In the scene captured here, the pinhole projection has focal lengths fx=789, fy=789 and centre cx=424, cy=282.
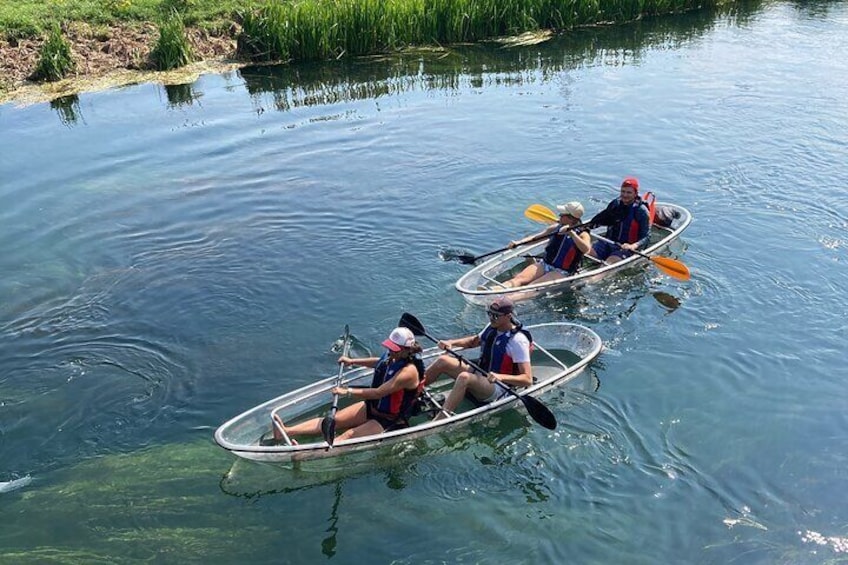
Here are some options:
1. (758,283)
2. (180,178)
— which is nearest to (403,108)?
(180,178)

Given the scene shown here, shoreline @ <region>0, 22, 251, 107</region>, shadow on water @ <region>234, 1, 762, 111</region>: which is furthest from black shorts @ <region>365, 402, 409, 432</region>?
shoreline @ <region>0, 22, 251, 107</region>

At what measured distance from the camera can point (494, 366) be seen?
1034 cm

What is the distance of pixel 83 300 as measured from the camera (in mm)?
Answer: 13250

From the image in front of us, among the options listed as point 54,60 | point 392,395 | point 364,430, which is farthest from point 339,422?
point 54,60

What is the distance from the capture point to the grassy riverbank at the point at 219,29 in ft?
80.0

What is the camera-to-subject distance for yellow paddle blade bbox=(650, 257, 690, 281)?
1285 centimetres

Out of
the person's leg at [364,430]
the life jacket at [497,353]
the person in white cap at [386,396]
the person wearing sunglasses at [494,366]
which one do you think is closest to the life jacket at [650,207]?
the person wearing sunglasses at [494,366]

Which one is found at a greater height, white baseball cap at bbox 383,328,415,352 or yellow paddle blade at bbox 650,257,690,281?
white baseball cap at bbox 383,328,415,352

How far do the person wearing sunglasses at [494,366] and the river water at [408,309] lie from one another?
44cm

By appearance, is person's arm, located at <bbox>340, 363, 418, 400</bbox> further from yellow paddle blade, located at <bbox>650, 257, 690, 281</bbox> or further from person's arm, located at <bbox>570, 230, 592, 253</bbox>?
yellow paddle blade, located at <bbox>650, 257, 690, 281</bbox>

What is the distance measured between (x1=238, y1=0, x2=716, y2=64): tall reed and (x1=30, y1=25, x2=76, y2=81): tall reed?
5.47m

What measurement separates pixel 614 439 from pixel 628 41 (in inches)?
903

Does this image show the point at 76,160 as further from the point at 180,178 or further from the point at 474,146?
the point at 474,146

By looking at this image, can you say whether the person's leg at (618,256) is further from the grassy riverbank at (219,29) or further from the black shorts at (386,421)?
the grassy riverbank at (219,29)
